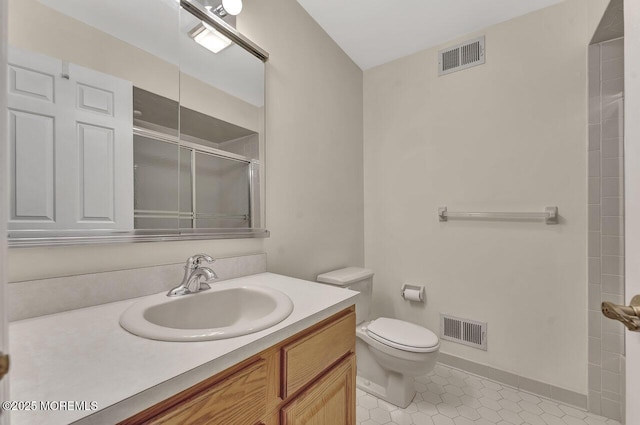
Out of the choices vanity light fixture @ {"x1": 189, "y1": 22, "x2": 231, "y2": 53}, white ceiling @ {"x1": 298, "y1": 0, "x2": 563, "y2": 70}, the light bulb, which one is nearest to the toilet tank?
vanity light fixture @ {"x1": 189, "y1": 22, "x2": 231, "y2": 53}

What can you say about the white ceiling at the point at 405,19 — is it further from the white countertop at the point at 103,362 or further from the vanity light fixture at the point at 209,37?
the white countertop at the point at 103,362

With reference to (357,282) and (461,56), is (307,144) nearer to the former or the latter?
(357,282)

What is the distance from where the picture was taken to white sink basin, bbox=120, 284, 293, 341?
2.08 ft

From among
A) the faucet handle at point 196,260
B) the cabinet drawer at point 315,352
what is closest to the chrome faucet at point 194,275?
the faucet handle at point 196,260

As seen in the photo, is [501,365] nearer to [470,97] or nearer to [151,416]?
[470,97]

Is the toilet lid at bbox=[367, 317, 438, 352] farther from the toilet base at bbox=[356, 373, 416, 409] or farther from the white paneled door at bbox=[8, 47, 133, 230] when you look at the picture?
the white paneled door at bbox=[8, 47, 133, 230]

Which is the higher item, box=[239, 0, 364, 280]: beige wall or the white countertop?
box=[239, 0, 364, 280]: beige wall

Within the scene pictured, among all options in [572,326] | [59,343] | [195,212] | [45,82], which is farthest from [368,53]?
[59,343]

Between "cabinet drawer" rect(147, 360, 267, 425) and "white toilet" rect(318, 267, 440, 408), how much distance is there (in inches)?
36.7

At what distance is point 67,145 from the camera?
803 millimetres

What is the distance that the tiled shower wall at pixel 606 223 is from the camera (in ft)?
4.54

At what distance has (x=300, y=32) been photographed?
65.2 inches

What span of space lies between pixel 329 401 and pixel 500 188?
154 cm

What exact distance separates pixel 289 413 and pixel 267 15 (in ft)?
5.67
